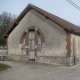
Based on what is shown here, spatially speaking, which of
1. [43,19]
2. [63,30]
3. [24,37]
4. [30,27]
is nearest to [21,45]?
[24,37]

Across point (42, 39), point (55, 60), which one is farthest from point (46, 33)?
point (55, 60)

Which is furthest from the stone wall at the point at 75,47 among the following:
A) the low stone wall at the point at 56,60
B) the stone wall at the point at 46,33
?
the stone wall at the point at 46,33

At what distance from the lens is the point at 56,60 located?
60.7ft

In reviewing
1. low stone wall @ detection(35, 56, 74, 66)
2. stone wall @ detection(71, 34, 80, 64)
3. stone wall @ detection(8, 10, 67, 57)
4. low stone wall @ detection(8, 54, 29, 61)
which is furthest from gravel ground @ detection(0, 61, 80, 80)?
low stone wall @ detection(8, 54, 29, 61)

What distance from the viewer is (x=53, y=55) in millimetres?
18781

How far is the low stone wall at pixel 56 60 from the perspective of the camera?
17.9 metres

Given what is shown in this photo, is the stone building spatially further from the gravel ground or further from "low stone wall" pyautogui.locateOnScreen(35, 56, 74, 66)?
the gravel ground

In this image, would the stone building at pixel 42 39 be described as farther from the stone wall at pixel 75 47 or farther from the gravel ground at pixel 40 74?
the gravel ground at pixel 40 74

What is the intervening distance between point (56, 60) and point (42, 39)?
271cm

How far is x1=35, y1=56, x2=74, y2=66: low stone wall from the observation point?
17.9 meters

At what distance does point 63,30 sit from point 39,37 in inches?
121

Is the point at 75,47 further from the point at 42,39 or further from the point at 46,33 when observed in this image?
the point at 42,39

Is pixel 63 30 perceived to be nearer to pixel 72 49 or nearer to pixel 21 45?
pixel 72 49

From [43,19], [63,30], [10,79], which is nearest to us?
[10,79]
